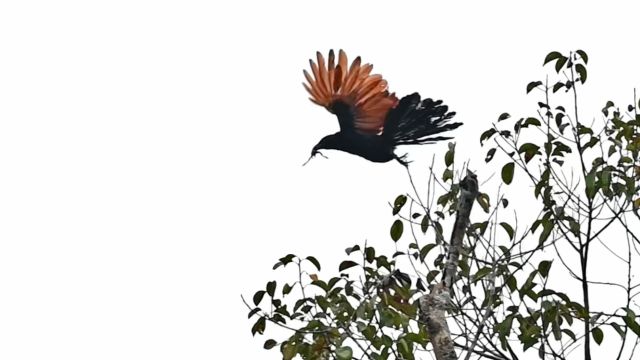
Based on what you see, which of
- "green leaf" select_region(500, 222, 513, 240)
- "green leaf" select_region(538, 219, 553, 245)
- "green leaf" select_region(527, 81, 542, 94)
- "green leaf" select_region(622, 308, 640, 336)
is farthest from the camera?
"green leaf" select_region(527, 81, 542, 94)

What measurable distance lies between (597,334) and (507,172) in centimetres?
93

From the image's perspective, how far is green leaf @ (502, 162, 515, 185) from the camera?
6105mm

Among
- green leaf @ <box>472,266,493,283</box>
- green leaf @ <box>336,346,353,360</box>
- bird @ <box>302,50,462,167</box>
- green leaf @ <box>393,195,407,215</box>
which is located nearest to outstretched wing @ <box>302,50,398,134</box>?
bird @ <box>302,50,462,167</box>

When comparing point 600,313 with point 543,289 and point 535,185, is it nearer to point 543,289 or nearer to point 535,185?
point 543,289

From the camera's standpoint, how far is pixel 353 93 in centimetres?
673

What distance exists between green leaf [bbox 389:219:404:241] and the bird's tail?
0.66 m

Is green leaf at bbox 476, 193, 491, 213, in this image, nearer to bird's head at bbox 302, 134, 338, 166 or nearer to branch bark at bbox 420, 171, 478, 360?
branch bark at bbox 420, 171, 478, 360

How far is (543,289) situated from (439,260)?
0.70 meters

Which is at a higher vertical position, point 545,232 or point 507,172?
point 507,172

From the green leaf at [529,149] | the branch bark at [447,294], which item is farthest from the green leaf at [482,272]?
the green leaf at [529,149]

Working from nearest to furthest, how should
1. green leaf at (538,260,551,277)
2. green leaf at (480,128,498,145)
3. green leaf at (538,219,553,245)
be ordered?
green leaf at (538,260,551,277)
green leaf at (538,219,553,245)
green leaf at (480,128,498,145)

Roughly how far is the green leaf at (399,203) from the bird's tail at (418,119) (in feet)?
1.73

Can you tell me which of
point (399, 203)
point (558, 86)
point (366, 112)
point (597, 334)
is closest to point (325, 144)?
point (366, 112)

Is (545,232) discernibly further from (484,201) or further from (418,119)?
(418,119)
